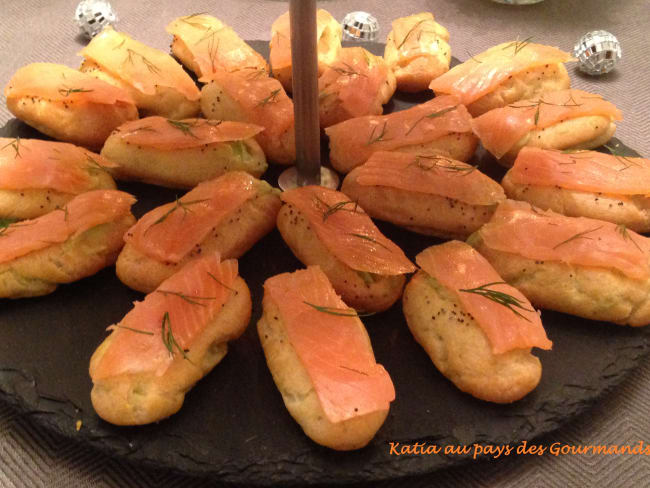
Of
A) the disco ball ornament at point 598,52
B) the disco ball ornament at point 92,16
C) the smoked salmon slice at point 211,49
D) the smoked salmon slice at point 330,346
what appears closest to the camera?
the smoked salmon slice at point 330,346

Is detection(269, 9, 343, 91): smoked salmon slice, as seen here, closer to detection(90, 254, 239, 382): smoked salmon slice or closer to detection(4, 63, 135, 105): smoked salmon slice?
detection(4, 63, 135, 105): smoked salmon slice

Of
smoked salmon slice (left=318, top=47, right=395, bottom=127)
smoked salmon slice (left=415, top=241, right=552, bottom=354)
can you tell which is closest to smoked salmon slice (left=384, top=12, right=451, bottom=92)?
smoked salmon slice (left=318, top=47, right=395, bottom=127)

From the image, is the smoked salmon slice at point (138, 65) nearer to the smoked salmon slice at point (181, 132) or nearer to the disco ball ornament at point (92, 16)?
the smoked salmon slice at point (181, 132)

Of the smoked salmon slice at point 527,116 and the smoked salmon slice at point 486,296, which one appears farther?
the smoked salmon slice at point 527,116

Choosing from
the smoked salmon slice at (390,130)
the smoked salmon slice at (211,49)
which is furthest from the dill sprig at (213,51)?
the smoked salmon slice at (390,130)

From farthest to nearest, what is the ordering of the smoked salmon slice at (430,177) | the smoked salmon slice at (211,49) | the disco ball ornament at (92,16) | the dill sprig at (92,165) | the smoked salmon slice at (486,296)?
the disco ball ornament at (92,16)
the smoked salmon slice at (211,49)
the dill sprig at (92,165)
the smoked salmon slice at (430,177)
the smoked salmon slice at (486,296)
